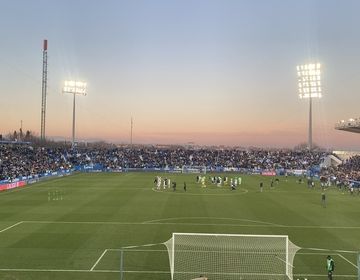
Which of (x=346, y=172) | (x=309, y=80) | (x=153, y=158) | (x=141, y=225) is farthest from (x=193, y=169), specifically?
(x=141, y=225)

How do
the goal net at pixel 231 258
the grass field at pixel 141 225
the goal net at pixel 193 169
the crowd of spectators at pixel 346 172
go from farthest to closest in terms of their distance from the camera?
the goal net at pixel 193 169 → the crowd of spectators at pixel 346 172 → the grass field at pixel 141 225 → the goal net at pixel 231 258

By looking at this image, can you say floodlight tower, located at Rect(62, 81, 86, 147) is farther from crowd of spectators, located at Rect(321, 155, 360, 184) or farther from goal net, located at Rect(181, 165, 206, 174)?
crowd of spectators, located at Rect(321, 155, 360, 184)

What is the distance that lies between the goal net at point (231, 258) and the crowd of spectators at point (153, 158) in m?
55.7

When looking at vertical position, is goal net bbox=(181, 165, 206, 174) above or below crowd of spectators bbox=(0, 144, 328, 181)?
below

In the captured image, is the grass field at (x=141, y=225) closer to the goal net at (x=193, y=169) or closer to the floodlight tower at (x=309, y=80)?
the floodlight tower at (x=309, y=80)

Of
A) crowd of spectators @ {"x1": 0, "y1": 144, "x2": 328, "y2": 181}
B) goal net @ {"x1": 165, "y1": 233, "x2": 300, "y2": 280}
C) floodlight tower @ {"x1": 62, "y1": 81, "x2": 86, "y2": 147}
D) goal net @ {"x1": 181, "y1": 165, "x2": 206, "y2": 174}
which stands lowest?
goal net @ {"x1": 165, "y1": 233, "x2": 300, "y2": 280}

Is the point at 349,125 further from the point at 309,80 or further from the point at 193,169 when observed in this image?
the point at 193,169

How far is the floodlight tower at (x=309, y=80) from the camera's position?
272 ft

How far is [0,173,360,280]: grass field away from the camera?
67.6ft

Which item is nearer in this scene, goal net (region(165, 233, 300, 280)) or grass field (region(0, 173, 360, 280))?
goal net (region(165, 233, 300, 280))

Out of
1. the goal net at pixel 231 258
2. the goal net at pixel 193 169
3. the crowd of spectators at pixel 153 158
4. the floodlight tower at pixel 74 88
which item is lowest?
the goal net at pixel 231 258

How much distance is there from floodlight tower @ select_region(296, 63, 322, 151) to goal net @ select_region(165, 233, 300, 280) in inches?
2477

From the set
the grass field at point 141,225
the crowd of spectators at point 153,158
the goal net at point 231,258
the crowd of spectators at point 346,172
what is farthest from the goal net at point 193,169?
the goal net at point 231,258

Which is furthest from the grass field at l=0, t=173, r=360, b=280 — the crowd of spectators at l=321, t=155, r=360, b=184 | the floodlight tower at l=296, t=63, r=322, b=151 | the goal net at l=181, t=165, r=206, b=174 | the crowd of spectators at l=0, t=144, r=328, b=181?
the goal net at l=181, t=165, r=206, b=174
